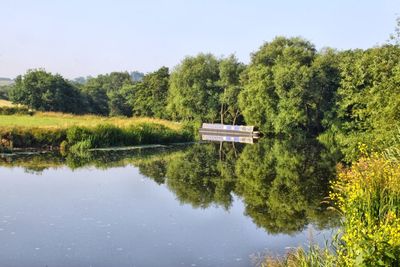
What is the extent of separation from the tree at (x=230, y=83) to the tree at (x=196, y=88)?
4.16 ft

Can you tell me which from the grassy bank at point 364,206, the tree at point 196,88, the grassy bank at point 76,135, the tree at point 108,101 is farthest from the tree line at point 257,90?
the grassy bank at point 364,206

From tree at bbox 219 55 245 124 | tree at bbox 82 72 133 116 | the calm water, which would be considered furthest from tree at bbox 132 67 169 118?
the calm water

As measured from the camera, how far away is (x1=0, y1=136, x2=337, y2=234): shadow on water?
19.2 m

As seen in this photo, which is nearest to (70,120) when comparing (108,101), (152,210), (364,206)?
(152,210)

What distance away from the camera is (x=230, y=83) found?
69562mm

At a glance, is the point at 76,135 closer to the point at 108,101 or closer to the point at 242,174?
the point at 242,174

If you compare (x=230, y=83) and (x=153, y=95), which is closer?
(x=230, y=83)

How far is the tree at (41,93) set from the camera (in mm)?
70500

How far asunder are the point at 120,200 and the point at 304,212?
7.81 metres

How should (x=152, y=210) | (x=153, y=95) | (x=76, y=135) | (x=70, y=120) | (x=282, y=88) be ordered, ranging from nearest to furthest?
(x=152, y=210) < (x=76, y=135) < (x=70, y=120) < (x=282, y=88) < (x=153, y=95)

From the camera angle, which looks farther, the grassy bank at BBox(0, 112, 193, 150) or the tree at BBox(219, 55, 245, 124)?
the tree at BBox(219, 55, 245, 124)

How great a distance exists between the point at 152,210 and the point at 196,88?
5124 cm

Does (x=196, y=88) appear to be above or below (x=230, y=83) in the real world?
below

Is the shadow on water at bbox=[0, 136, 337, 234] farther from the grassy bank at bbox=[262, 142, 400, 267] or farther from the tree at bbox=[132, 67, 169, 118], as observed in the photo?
the tree at bbox=[132, 67, 169, 118]
